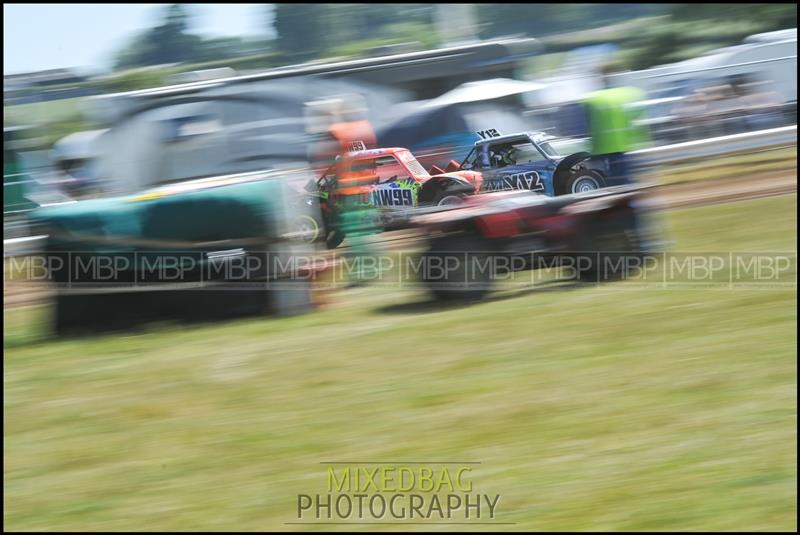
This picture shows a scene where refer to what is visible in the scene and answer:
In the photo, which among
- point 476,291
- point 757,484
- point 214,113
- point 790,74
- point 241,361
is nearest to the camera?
point 757,484

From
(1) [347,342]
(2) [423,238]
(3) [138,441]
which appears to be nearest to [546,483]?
(3) [138,441]

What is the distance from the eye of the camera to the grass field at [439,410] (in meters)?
4.27

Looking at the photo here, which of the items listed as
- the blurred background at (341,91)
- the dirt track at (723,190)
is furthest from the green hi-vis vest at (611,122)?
the dirt track at (723,190)

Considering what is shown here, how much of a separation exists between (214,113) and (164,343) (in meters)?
2.82

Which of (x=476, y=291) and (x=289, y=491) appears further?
(x=476, y=291)

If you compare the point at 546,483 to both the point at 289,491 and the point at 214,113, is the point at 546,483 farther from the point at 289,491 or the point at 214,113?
the point at 214,113

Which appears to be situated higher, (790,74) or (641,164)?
(790,74)

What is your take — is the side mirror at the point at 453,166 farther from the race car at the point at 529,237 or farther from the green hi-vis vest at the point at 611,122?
the green hi-vis vest at the point at 611,122

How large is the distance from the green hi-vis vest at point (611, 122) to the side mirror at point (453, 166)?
1078mm

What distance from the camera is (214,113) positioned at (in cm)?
934

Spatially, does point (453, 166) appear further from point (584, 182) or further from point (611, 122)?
point (611, 122)

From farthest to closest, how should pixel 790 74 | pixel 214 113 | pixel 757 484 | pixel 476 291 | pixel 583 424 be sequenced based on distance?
pixel 790 74
pixel 214 113
pixel 476 291
pixel 583 424
pixel 757 484

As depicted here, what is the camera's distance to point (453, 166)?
22.4 ft

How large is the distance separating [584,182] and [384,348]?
1952 mm
